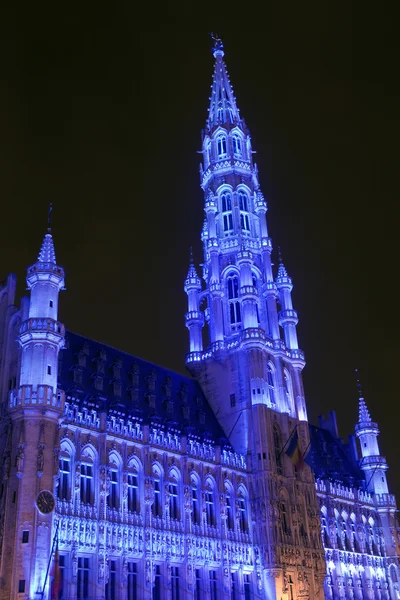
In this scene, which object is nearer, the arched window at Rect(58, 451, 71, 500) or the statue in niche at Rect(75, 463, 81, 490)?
the arched window at Rect(58, 451, 71, 500)

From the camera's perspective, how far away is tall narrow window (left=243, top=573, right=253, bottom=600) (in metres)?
64.5

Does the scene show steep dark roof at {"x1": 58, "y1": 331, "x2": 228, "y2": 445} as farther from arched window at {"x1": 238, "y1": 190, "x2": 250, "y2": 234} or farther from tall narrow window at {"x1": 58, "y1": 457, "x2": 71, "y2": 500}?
arched window at {"x1": 238, "y1": 190, "x2": 250, "y2": 234}

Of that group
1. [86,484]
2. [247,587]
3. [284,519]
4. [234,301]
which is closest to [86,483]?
[86,484]

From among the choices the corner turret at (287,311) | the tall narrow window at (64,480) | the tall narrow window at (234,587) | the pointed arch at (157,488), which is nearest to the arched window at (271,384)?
the corner turret at (287,311)

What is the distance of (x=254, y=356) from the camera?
7319 centimetres

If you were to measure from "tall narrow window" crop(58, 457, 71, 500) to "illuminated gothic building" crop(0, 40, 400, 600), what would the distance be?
0.09 metres

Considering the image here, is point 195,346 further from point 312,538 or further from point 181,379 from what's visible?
point 312,538

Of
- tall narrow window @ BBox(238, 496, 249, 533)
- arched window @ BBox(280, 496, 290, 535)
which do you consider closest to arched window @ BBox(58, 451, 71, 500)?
tall narrow window @ BBox(238, 496, 249, 533)

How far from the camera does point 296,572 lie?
67.2 m

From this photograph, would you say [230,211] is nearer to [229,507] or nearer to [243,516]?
[229,507]

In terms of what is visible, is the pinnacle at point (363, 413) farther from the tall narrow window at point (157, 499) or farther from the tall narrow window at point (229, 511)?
the tall narrow window at point (157, 499)

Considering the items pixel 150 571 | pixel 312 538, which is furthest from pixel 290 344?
pixel 150 571

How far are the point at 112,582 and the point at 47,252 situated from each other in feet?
A: 86.9

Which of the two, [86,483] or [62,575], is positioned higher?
[86,483]
